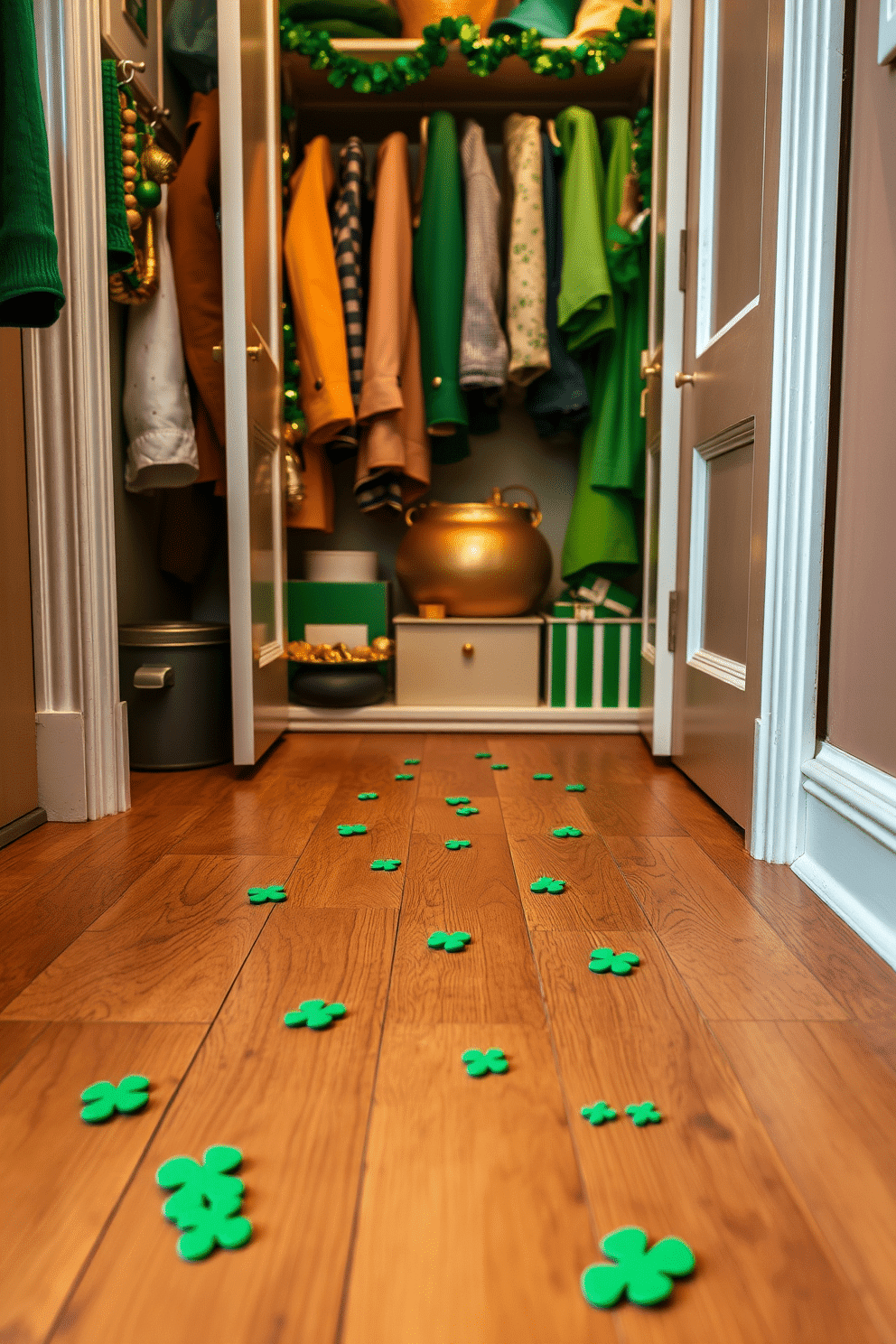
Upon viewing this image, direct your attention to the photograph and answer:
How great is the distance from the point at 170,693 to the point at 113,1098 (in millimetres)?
1281

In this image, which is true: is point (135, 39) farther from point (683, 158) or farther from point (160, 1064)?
point (160, 1064)

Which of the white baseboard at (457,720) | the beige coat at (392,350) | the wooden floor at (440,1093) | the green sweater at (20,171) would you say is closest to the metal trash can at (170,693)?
the white baseboard at (457,720)

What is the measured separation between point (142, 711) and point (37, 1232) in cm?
142

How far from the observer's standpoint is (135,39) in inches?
78.9

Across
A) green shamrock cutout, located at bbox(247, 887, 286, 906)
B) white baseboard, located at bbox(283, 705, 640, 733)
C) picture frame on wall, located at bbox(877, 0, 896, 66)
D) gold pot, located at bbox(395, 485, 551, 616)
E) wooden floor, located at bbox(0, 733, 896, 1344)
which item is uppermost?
picture frame on wall, located at bbox(877, 0, 896, 66)

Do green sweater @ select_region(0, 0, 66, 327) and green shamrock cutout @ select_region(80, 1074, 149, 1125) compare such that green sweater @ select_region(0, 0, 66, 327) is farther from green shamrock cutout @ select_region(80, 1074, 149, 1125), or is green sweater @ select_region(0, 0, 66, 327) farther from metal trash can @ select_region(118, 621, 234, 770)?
metal trash can @ select_region(118, 621, 234, 770)

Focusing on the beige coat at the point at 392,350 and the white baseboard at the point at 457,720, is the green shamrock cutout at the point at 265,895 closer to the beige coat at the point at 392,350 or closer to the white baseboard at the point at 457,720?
the white baseboard at the point at 457,720

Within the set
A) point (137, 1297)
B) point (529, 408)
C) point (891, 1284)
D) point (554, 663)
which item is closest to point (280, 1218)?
point (137, 1297)

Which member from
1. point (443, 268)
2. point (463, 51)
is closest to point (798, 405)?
point (443, 268)

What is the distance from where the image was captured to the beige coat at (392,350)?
2.34 m

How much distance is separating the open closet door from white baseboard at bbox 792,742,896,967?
42.3 inches

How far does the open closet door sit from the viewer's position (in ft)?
5.72

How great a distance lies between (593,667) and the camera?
2383 millimetres

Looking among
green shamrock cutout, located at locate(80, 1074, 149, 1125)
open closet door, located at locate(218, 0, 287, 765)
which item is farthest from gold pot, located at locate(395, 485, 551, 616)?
green shamrock cutout, located at locate(80, 1074, 149, 1125)
